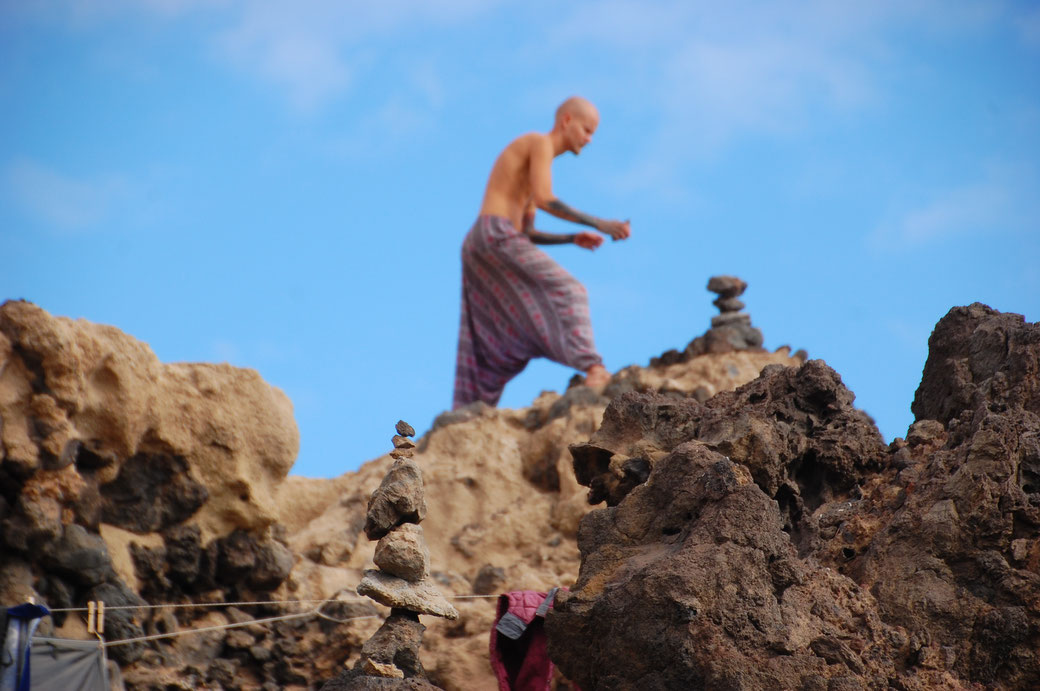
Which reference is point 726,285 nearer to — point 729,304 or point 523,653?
point 729,304

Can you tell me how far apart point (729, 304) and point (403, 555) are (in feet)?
23.5

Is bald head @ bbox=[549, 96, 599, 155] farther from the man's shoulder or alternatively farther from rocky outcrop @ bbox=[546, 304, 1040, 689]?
rocky outcrop @ bbox=[546, 304, 1040, 689]

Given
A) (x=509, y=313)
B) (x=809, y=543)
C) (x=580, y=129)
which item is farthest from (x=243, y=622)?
(x=580, y=129)

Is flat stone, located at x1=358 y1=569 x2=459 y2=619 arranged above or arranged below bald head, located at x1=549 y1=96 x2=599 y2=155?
below

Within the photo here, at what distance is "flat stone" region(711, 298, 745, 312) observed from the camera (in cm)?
1232

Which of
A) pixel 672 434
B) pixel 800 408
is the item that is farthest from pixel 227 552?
pixel 800 408

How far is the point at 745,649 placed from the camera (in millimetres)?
4633

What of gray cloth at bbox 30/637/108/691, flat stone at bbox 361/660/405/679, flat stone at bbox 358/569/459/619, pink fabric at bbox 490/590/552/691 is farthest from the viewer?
pink fabric at bbox 490/590/552/691

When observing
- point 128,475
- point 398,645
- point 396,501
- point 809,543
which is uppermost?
point 128,475

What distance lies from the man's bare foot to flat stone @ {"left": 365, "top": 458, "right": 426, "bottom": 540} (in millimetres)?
5514

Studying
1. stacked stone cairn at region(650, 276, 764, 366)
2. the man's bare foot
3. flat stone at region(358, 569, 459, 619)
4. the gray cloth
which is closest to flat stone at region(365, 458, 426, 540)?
flat stone at region(358, 569, 459, 619)

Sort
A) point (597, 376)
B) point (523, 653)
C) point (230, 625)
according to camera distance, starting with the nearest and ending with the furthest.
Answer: point (523, 653)
point (230, 625)
point (597, 376)

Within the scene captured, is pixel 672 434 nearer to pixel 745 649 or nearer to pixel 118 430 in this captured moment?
pixel 745 649

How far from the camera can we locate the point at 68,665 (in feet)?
19.6
